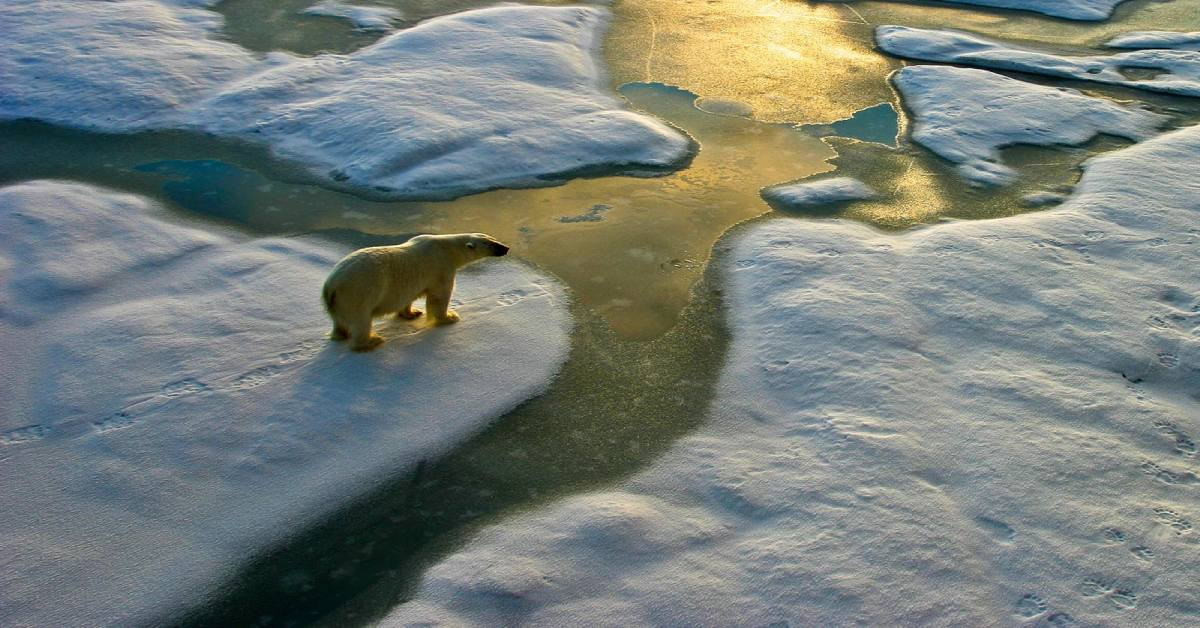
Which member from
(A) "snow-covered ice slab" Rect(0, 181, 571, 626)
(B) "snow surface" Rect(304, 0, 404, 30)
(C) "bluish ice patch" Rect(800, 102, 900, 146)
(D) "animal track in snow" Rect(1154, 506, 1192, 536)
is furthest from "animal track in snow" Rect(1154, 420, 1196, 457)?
(B) "snow surface" Rect(304, 0, 404, 30)

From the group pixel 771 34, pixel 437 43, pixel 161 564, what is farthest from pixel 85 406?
pixel 771 34

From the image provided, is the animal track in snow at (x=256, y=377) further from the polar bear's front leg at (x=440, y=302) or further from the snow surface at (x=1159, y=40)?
the snow surface at (x=1159, y=40)

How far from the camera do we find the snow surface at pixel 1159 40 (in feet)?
36.1

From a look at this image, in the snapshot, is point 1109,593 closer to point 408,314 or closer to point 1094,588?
point 1094,588

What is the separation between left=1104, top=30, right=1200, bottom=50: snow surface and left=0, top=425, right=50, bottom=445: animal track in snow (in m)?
12.4

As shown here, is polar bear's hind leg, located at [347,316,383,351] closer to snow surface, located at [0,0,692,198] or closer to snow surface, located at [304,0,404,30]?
snow surface, located at [0,0,692,198]

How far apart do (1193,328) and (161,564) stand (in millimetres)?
6012

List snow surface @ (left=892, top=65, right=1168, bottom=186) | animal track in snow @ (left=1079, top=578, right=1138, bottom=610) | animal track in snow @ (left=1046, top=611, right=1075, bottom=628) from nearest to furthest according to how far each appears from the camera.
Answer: animal track in snow @ (left=1046, top=611, right=1075, bottom=628) < animal track in snow @ (left=1079, top=578, right=1138, bottom=610) < snow surface @ (left=892, top=65, right=1168, bottom=186)

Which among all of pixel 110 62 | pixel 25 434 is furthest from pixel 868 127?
pixel 110 62

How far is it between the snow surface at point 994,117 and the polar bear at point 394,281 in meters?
4.83

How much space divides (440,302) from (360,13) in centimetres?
730

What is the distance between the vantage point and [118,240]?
6.13m

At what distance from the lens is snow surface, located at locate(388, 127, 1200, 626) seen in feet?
11.9

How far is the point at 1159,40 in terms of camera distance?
1113 cm
